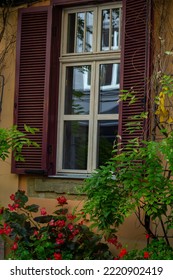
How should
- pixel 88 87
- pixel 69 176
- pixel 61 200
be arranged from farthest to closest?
pixel 88 87, pixel 69 176, pixel 61 200

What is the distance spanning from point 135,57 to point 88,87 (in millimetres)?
716

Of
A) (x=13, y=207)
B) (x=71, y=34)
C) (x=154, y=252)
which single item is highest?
(x=71, y=34)

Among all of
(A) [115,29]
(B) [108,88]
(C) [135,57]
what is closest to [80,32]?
(A) [115,29]

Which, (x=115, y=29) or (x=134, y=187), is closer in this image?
(x=134, y=187)

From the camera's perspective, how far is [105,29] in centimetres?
686

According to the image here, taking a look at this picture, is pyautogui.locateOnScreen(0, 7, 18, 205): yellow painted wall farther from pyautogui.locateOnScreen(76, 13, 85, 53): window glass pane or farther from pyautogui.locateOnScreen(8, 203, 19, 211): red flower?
pyautogui.locateOnScreen(76, 13, 85, 53): window glass pane

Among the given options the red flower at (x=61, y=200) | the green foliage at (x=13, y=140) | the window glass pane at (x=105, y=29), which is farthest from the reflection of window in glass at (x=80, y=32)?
the red flower at (x=61, y=200)

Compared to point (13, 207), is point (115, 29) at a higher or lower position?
higher

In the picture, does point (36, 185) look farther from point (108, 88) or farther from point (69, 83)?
point (108, 88)

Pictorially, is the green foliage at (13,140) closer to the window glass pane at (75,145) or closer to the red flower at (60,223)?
the window glass pane at (75,145)

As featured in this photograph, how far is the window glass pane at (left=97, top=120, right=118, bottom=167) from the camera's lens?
669 centimetres

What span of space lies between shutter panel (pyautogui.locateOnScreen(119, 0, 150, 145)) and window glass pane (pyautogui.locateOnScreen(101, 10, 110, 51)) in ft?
1.18

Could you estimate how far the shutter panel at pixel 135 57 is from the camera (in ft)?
20.7

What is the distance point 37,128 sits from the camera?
6.87 metres
